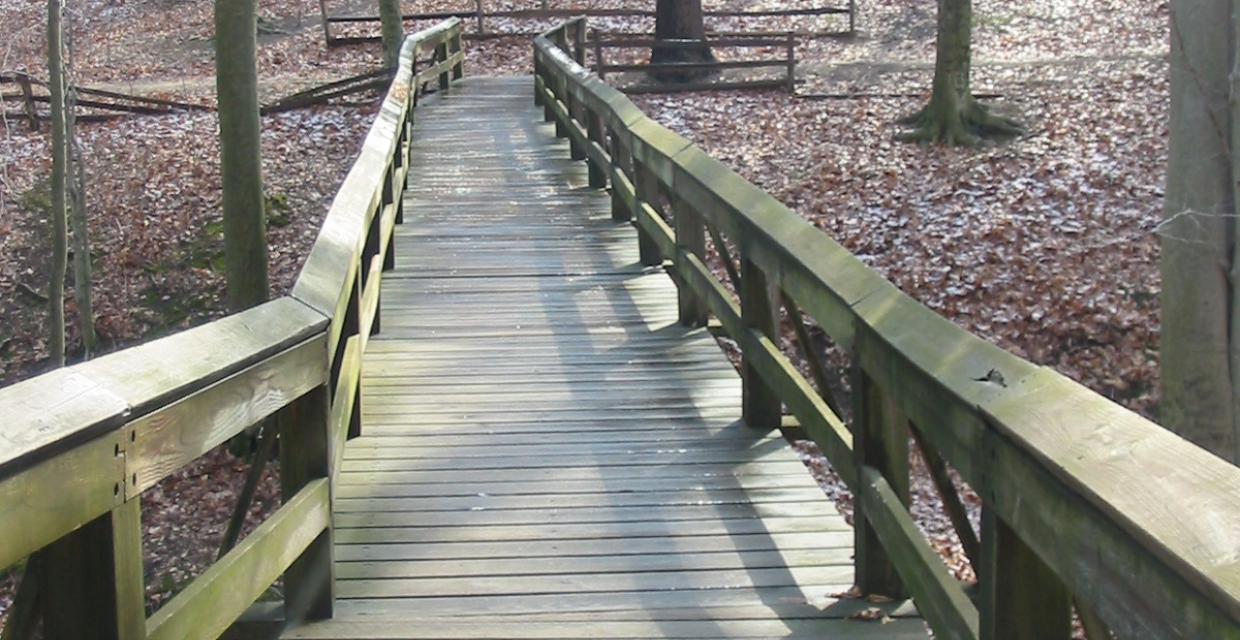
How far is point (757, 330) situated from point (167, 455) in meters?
3.66

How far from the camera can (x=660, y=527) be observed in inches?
208

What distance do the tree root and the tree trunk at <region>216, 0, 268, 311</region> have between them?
31.0 ft

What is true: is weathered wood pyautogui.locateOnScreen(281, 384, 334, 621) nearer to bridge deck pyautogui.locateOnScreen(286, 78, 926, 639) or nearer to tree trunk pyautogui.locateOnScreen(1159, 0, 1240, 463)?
bridge deck pyautogui.locateOnScreen(286, 78, 926, 639)

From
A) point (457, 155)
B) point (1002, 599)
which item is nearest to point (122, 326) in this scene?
point (457, 155)

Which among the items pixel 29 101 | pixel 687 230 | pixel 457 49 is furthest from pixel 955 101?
pixel 29 101

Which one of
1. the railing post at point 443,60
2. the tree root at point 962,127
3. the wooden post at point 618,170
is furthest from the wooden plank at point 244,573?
the railing post at point 443,60

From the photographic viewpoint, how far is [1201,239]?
821 centimetres

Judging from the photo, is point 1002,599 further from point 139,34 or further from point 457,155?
point 139,34

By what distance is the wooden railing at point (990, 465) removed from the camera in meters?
2.13

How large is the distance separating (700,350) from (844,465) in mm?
3417

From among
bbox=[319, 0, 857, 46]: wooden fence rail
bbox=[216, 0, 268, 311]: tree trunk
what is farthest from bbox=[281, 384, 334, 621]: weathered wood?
bbox=[319, 0, 857, 46]: wooden fence rail

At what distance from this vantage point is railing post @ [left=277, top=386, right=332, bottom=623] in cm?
433

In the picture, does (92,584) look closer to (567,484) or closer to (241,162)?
(567,484)

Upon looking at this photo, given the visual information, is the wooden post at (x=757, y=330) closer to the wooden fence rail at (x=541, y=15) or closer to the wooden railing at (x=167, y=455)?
the wooden railing at (x=167, y=455)
